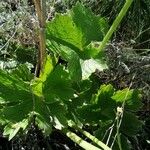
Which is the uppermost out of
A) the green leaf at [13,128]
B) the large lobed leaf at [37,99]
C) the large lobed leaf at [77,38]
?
the large lobed leaf at [77,38]

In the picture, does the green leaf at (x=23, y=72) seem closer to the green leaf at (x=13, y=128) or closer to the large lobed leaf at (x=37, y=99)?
the large lobed leaf at (x=37, y=99)

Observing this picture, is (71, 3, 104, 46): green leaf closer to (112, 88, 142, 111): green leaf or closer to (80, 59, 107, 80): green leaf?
(80, 59, 107, 80): green leaf

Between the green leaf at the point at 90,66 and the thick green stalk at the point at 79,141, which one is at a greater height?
the green leaf at the point at 90,66

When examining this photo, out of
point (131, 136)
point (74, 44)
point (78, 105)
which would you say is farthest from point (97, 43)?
point (131, 136)

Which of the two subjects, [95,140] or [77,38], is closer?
[95,140]

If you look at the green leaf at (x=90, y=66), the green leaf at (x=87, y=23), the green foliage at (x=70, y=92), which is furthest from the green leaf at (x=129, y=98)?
the green leaf at (x=87, y=23)

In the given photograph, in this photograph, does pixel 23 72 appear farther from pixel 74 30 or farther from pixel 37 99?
pixel 74 30

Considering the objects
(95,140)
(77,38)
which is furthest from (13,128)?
(77,38)

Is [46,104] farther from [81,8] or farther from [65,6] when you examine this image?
[65,6]
